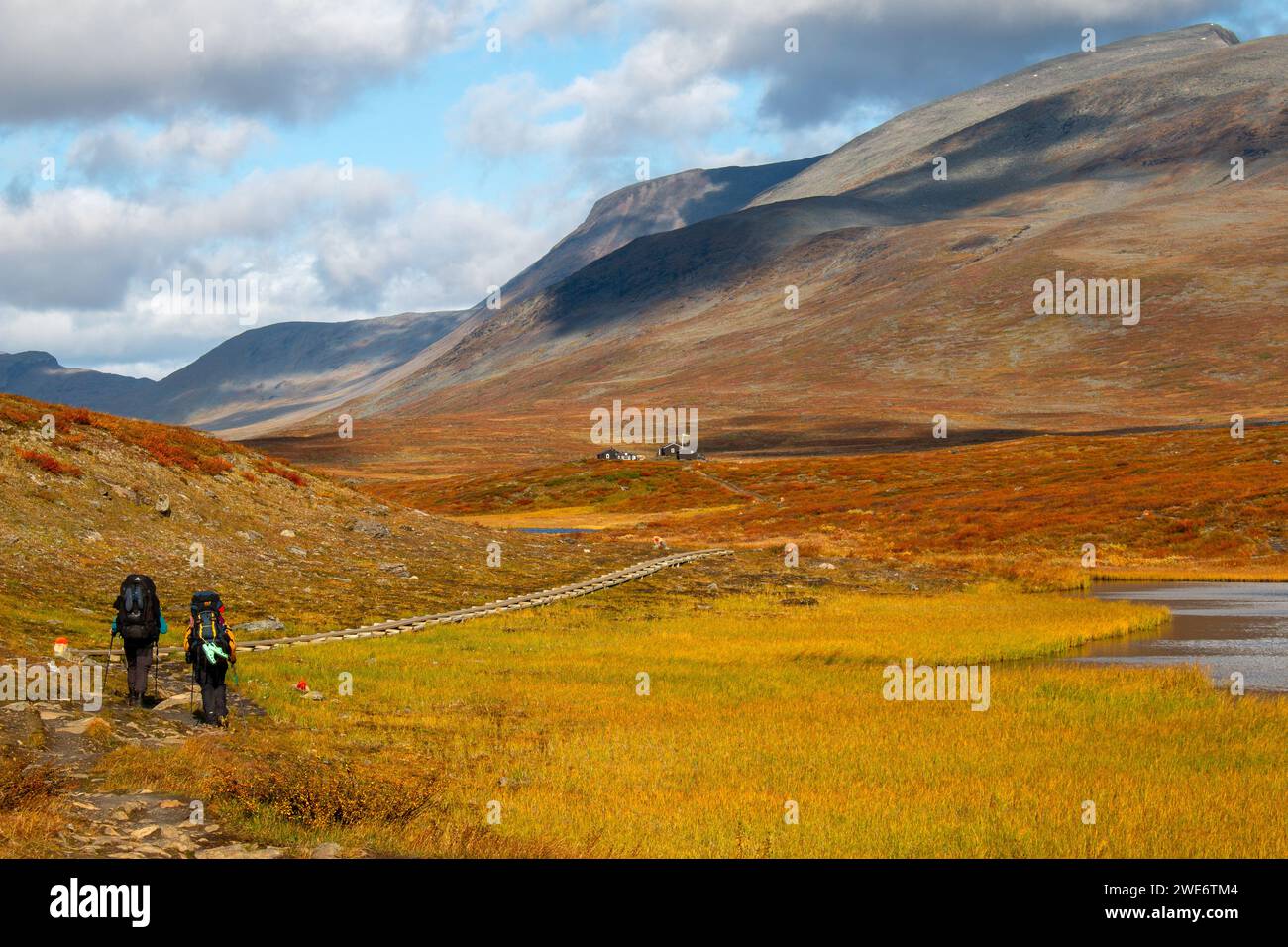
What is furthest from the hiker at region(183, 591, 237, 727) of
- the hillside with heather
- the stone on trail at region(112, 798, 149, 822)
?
the hillside with heather

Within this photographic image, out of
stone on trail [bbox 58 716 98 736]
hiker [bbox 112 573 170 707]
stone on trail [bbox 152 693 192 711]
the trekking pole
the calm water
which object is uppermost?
hiker [bbox 112 573 170 707]

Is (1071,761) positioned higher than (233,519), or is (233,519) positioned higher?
(233,519)

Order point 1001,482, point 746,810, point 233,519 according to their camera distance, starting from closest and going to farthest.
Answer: point 746,810, point 233,519, point 1001,482

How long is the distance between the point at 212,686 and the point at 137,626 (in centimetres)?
216

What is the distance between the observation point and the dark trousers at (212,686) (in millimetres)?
21438

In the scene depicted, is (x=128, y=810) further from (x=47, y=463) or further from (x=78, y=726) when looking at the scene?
(x=47, y=463)

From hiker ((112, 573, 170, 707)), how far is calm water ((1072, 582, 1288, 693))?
27.1m

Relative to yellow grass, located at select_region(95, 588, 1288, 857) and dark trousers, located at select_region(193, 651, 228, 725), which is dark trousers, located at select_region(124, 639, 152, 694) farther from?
yellow grass, located at select_region(95, 588, 1288, 857)

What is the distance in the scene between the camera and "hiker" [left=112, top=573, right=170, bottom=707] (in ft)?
73.6

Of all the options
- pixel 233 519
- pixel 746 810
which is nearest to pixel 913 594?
pixel 233 519
